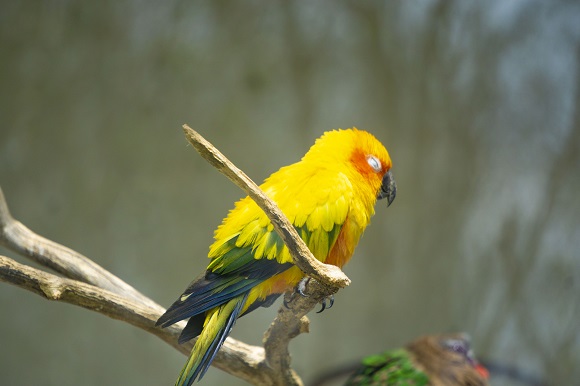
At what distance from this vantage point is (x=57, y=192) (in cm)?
312

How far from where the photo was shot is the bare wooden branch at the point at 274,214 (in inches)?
47.2

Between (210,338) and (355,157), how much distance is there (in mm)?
658

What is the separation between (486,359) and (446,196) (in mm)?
923

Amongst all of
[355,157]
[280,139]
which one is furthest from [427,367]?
[280,139]

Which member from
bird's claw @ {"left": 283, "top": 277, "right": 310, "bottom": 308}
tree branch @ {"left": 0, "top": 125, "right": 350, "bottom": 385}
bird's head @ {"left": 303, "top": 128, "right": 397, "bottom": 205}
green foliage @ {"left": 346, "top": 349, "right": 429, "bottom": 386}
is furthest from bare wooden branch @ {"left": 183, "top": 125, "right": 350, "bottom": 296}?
green foliage @ {"left": 346, "top": 349, "right": 429, "bottom": 386}

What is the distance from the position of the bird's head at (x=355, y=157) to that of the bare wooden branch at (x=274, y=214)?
392mm

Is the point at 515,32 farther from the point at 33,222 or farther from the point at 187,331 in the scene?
the point at 33,222

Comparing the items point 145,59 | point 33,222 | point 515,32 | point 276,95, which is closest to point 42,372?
point 33,222

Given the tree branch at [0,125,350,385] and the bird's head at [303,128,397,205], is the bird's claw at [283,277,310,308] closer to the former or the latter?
the tree branch at [0,125,350,385]

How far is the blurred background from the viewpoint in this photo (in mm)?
3072

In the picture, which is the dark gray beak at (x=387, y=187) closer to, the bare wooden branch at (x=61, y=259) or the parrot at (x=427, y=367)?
the parrot at (x=427, y=367)

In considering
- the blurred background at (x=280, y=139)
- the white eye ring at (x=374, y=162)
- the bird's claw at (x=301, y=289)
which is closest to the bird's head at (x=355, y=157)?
the white eye ring at (x=374, y=162)

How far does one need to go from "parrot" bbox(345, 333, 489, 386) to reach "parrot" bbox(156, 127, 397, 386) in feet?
1.64

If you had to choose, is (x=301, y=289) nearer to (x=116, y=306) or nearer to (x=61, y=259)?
(x=116, y=306)
